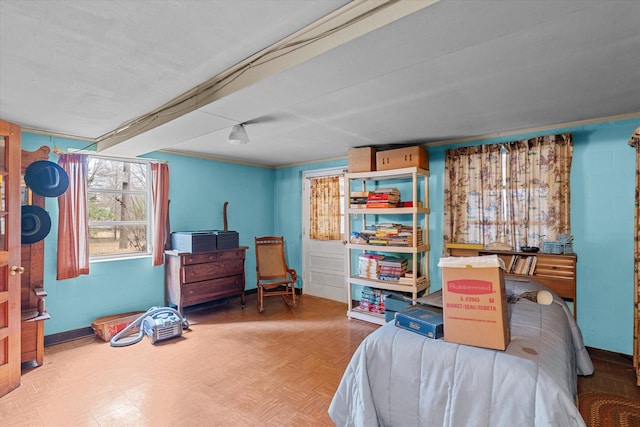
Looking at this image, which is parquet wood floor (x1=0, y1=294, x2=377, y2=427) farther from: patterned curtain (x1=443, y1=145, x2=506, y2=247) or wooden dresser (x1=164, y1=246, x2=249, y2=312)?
patterned curtain (x1=443, y1=145, x2=506, y2=247)

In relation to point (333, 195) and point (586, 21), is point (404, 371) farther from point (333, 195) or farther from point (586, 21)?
point (333, 195)

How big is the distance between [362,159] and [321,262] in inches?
76.7

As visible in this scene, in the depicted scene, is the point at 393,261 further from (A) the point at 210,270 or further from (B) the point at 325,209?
(A) the point at 210,270

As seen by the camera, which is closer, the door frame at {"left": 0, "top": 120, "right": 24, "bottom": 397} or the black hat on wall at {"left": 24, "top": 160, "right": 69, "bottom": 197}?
the door frame at {"left": 0, "top": 120, "right": 24, "bottom": 397}

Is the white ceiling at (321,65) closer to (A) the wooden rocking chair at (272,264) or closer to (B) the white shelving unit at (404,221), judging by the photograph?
(B) the white shelving unit at (404,221)

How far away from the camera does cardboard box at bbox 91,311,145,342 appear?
3303 millimetres

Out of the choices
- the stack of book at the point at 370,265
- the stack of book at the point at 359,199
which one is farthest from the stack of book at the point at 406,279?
the stack of book at the point at 359,199

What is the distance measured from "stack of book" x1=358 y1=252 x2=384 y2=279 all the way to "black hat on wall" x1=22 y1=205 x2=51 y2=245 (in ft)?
11.0

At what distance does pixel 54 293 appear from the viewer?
326 cm

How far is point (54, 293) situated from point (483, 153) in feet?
16.1

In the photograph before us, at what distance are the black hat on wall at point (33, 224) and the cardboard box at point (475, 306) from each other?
3.44m

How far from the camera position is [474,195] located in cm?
356

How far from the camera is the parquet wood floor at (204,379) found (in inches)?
82.2

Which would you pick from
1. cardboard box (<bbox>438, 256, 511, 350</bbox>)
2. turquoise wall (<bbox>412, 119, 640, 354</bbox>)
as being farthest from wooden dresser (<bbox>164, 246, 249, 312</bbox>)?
turquoise wall (<bbox>412, 119, 640, 354</bbox>)
